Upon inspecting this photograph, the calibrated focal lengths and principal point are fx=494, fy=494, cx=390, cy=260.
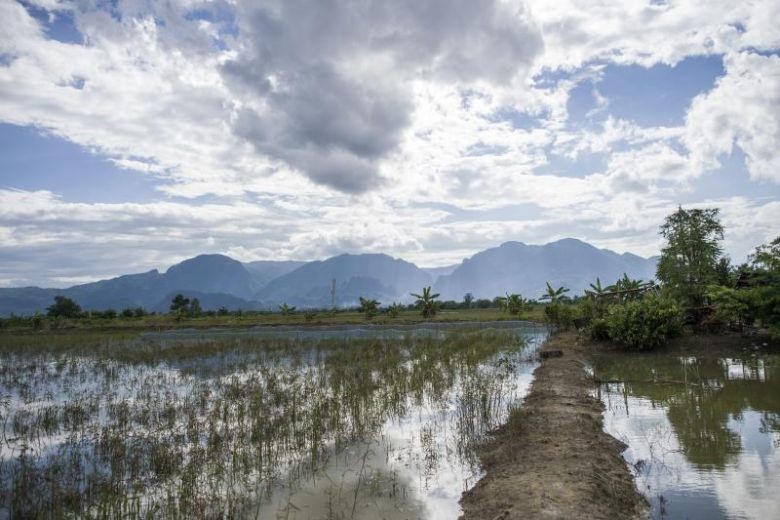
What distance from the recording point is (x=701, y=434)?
28.7 ft

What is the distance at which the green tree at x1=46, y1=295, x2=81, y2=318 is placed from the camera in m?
58.2

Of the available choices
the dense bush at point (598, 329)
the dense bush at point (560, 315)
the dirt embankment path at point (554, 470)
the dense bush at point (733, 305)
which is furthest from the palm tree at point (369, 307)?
the dirt embankment path at point (554, 470)

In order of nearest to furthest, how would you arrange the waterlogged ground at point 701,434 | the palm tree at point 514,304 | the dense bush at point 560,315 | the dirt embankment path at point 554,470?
the dirt embankment path at point 554,470
the waterlogged ground at point 701,434
the dense bush at point 560,315
the palm tree at point 514,304

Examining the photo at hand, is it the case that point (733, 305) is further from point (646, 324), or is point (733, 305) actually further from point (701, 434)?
point (701, 434)

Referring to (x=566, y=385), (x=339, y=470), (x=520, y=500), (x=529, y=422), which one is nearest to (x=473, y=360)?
(x=566, y=385)

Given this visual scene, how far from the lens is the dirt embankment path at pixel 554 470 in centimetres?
569

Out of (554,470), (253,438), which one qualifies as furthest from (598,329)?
(253,438)

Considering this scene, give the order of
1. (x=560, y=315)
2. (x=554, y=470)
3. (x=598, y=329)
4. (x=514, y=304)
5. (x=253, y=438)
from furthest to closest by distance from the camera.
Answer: (x=514, y=304) → (x=560, y=315) → (x=598, y=329) → (x=253, y=438) → (x=554, y=470)

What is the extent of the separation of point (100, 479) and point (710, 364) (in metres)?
18.2

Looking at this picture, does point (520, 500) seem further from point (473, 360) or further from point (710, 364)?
point (710, 364)

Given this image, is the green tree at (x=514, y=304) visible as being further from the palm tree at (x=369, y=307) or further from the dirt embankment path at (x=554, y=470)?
the dirt embankment path at (x=554, y=470)

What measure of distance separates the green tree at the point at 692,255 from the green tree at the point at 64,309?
200 feet

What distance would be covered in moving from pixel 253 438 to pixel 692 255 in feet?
72.5

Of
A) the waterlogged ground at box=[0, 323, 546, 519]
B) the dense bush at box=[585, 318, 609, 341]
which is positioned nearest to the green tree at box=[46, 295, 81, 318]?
the waterlogged ground at box=[0, 323, 546, 519]
